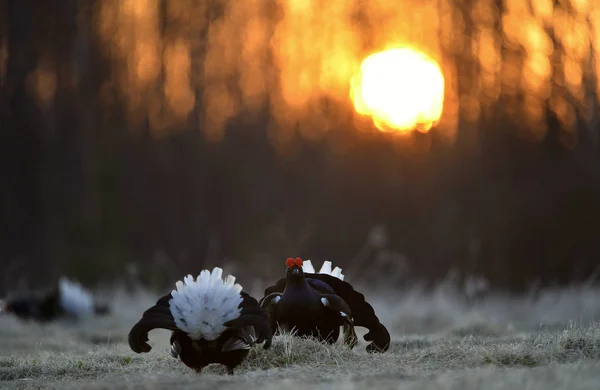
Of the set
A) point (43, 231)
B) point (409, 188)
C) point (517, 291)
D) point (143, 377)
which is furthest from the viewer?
point (43, 231)

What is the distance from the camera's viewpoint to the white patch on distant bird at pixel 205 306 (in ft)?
15.3

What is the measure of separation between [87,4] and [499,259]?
→ 1380 cm

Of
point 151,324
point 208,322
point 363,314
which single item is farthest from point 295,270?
point 151,324

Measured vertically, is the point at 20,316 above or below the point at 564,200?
below

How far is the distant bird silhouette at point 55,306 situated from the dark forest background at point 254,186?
4479mm

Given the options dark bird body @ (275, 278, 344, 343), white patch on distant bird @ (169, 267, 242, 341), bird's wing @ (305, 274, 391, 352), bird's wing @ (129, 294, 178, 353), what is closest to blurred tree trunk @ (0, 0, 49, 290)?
bird's wing @ (305, 274, 391, 352)

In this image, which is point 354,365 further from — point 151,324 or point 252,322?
point 151,324

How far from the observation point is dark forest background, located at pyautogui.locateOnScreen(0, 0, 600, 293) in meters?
14.5

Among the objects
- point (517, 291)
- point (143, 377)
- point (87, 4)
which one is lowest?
point (517, 291)

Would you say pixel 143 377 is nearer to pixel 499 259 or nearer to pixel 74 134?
pixel 499 259

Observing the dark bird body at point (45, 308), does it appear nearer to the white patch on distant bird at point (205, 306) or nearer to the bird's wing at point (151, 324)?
the bird's wing at point (151, 324)

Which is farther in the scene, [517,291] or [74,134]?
[74,134]

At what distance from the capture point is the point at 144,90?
2348 cm

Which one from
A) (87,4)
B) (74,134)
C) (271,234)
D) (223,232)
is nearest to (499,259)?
(271,234)
